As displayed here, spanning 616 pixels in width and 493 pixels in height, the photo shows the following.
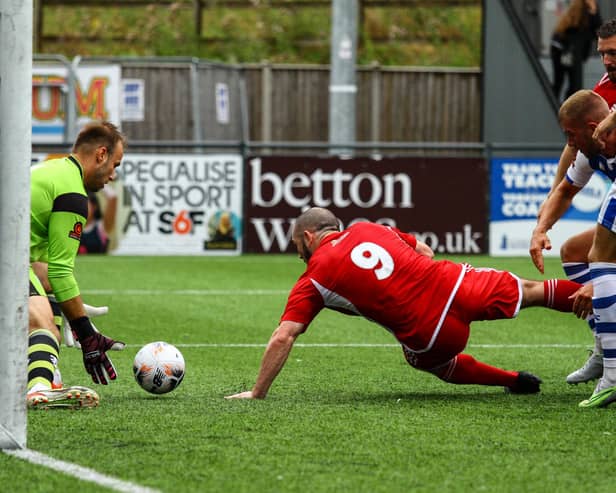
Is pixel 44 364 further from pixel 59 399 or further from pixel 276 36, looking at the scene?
pixel 276 36

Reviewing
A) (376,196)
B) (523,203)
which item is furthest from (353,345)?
(523,203)

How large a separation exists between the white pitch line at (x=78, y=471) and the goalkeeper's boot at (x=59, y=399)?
3.67 ft

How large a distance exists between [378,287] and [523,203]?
37.1 feet

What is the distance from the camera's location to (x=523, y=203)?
17.7 metres

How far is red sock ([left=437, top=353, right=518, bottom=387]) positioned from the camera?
7051 millimetres

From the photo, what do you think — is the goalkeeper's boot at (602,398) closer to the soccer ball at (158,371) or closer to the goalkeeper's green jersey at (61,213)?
the soccer ball at (158,371)

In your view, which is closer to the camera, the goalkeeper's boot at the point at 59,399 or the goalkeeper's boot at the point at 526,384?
the goalkeeper's boot at the point at 59,399

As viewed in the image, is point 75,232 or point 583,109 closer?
point 75,232

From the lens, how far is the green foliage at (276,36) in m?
28.4

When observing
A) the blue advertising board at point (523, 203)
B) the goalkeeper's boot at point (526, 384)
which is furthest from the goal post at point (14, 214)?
the blue advertising board at point (523, 203)

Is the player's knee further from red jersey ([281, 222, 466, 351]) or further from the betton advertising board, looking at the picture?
the betton advertising board

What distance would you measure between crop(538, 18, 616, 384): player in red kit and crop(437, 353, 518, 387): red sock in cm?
50

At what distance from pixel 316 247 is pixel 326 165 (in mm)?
10791

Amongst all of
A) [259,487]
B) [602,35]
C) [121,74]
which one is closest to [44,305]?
[259,487]
